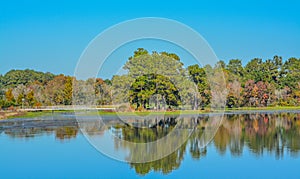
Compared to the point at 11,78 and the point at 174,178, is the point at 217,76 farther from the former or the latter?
the point at 11,78

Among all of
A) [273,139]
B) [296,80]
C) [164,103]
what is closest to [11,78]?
[164,103]

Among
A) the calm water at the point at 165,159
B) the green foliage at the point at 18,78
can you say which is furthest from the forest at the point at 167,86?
the calm water at the point at 165,159

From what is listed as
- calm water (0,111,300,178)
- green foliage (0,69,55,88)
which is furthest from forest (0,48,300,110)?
calm water (0,111,300,178)

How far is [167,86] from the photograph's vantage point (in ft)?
114

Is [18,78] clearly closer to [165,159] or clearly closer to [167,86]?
[167,86]

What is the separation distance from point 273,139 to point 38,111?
28.7 metres

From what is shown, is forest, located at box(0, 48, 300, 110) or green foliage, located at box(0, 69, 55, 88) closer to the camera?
forest, located at box(0, 48, 300, 110)

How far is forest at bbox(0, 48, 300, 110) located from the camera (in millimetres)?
34062

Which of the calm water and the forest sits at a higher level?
the forest

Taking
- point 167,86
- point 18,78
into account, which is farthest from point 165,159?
point 18,78

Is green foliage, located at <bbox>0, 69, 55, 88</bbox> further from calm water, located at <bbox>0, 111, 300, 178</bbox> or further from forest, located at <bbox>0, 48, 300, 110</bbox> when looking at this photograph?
calm water, located at <bbox>0, 111, 300, 178</bbox>

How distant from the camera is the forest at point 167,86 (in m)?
34.1

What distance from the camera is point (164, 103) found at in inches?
1481

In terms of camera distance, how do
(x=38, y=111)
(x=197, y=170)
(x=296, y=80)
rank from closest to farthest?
(x=197, y=170) → (x=38, y=111) → (x=296, y=80)
